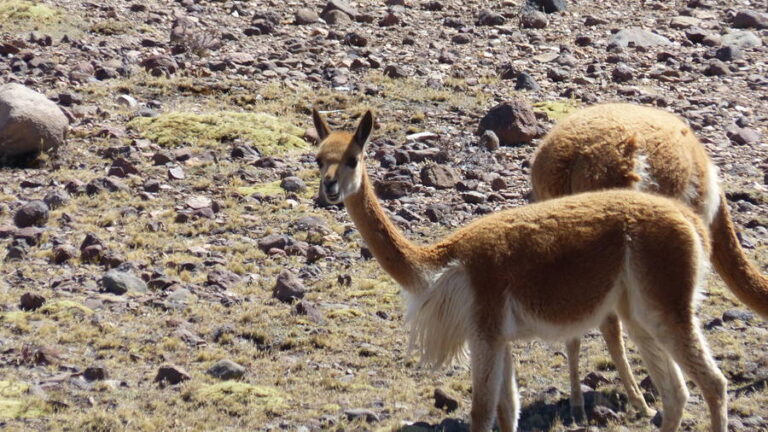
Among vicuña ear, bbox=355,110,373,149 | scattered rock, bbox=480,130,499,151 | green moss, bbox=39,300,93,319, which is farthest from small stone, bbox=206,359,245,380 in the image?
scattered rock, bbox=480,130,499,151

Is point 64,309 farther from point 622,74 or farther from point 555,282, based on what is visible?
point 622,74

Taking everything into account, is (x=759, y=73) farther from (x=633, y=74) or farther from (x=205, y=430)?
(x=205, y=430)

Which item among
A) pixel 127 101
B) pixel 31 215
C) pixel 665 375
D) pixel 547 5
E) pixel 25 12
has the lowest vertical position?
pixel 25 12

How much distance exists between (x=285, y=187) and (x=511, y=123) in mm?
3196

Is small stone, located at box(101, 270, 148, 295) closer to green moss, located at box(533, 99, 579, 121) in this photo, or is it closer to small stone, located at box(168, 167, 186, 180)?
small stone, located at box(168, 167, 186, 180)

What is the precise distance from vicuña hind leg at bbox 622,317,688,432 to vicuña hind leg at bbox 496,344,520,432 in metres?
0.82

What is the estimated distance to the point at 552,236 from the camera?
6.73 meters

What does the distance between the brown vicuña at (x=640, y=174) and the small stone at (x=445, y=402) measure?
0.82 meters

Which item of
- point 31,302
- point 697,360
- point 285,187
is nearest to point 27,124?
point 285,187

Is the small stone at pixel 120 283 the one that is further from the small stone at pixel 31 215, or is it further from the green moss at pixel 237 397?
the green moss at pixel 237 397

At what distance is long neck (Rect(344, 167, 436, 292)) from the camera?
698cm

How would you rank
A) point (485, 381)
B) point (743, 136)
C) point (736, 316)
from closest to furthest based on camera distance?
point (485, 381) < point (736, 316) < point (743, 136)

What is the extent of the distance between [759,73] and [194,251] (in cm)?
1035

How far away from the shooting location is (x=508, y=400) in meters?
7.01
